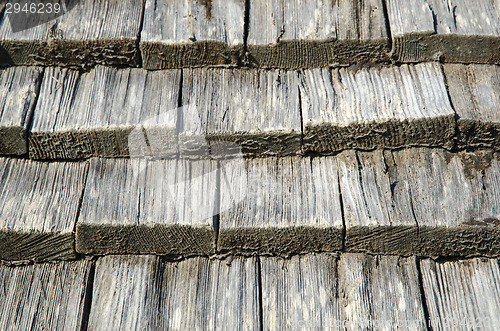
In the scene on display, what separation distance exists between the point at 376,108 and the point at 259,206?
50 centimetres

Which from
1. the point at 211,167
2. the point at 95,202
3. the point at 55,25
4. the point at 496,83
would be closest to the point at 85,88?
the point at 55,25

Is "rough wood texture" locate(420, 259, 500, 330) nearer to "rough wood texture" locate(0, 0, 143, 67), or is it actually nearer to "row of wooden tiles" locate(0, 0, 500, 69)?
"row of wooden tiles" locate(0, 0, 500, 69)

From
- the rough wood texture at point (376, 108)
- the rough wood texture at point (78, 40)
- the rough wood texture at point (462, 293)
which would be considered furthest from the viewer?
the rough wood texture at point (78, 40)

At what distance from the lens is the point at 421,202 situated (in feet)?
4.45

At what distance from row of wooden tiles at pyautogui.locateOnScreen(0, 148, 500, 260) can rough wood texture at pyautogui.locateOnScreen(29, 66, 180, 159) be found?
6 cm

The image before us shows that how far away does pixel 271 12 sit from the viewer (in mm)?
1567

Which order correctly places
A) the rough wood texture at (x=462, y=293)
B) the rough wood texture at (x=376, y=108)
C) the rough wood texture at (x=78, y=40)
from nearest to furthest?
the rough wood texture at (x=462, y=293) < the rough wood texture at (x=376, y=108) < the rough wood texture at (x=78, y=40)

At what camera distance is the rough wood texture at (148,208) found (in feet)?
4.41

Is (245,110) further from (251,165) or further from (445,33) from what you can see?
(445,33)

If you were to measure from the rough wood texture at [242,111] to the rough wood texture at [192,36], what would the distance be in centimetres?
5

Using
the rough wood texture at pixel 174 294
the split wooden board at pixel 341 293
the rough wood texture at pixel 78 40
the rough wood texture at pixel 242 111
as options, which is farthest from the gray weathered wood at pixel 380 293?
the rough wood texture at pixel 78 40

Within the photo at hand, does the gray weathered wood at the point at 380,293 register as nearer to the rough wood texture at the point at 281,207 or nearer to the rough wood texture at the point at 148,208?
the rough wood texture at the point at 281,207

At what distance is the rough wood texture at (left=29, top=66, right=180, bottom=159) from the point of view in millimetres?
1428

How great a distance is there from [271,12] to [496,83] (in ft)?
2.68
